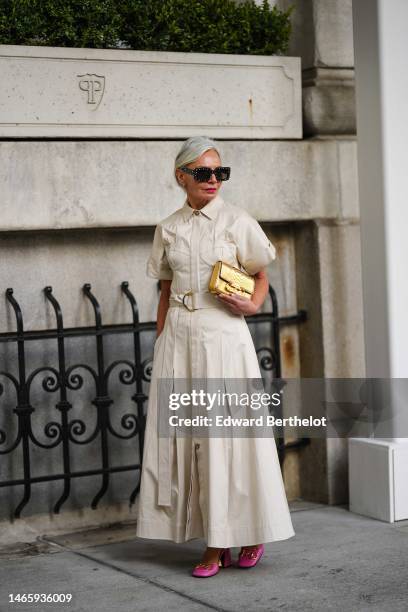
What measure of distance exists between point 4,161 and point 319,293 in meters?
2.04

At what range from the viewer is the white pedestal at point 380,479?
5926 mm

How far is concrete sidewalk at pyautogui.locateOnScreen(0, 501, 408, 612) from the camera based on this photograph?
4.60 metres

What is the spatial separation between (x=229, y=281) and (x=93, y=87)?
1634mm

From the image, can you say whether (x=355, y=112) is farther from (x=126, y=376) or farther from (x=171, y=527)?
(x=171, y=527)

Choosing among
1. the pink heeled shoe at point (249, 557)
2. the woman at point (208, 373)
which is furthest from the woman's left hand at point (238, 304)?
the pink heeled shoe at point (249, 557)

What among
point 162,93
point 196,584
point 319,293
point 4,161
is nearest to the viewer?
point 196,584

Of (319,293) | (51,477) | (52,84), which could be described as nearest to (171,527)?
(51,477)

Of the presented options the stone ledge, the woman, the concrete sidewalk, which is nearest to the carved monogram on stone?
the stone ledge

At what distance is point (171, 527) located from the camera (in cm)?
→ 507

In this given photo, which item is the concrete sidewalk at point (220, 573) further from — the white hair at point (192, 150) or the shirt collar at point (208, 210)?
the white hair at point (192, 150)

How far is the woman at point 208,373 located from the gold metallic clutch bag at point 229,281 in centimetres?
5

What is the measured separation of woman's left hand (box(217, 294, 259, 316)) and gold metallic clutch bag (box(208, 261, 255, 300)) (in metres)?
0.02

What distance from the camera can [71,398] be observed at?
6.04m

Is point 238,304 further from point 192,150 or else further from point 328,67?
point 328,67
